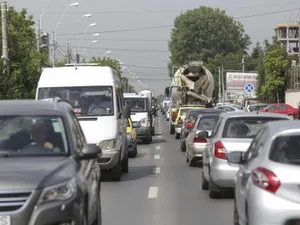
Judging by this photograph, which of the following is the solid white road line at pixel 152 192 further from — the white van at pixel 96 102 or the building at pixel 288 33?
the building at pixel 288 33

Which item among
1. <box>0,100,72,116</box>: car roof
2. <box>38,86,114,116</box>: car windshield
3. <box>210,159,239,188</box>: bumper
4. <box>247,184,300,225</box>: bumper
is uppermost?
<box>0,100,72,116</box>: car roof

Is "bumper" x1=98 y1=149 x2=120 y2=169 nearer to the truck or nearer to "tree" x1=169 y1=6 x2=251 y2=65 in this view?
the truck

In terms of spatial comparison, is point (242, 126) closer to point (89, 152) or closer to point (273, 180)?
point (89, 152)

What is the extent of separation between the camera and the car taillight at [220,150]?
1293 centimetres

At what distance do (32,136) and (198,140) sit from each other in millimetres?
11074

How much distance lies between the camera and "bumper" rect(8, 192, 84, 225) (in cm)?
668

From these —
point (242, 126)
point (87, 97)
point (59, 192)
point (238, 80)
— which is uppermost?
point (87, 97)

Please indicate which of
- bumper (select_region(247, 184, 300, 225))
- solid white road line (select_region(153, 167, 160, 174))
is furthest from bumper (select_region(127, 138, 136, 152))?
bumper (select_region(247, 184, 300, 225))

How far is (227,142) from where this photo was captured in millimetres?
13047

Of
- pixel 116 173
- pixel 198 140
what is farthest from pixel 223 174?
pixel 198 140

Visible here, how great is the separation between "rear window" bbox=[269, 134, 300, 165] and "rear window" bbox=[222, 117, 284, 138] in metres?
5.34

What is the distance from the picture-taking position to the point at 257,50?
158m

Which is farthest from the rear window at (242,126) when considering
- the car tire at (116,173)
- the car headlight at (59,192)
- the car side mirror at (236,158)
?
the car headlight at (59,192)

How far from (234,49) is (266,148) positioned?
124 m
